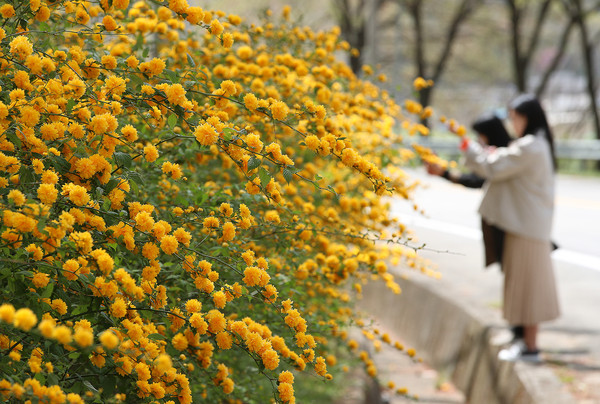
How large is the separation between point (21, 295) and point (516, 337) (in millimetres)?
3786

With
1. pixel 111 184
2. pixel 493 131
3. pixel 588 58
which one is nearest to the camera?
pixel 111 184

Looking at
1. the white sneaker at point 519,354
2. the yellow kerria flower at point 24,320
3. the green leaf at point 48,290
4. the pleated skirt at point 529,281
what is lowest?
the white sneaker at point 519,354

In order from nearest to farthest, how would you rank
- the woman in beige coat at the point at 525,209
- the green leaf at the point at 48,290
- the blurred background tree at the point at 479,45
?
the green leaf at the point at 48,290 < the woman in beige coat at the point at 525,209 < the blurred background tree at the point at 479,45

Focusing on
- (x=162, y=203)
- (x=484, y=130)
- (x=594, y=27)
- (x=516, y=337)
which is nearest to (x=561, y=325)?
(x=516, y=337)

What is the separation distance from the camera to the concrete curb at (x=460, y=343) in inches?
171

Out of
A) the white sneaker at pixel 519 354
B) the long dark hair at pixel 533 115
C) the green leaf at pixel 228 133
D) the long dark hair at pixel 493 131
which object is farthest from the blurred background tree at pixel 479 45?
the green leaf at pixel 228 133

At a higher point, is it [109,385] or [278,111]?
[278,111]

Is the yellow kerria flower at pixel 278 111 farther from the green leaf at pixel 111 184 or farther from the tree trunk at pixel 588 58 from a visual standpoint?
the tree trunk at pixel 588 58

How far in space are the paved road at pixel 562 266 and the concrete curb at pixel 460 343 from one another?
0.17 meters

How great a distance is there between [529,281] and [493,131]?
3.58ft

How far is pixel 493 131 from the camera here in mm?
5512

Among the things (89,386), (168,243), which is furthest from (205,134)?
(89,386)

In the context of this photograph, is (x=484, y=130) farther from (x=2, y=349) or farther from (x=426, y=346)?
(x=2, y=349)

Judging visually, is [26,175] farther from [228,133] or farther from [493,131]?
[493,131]
